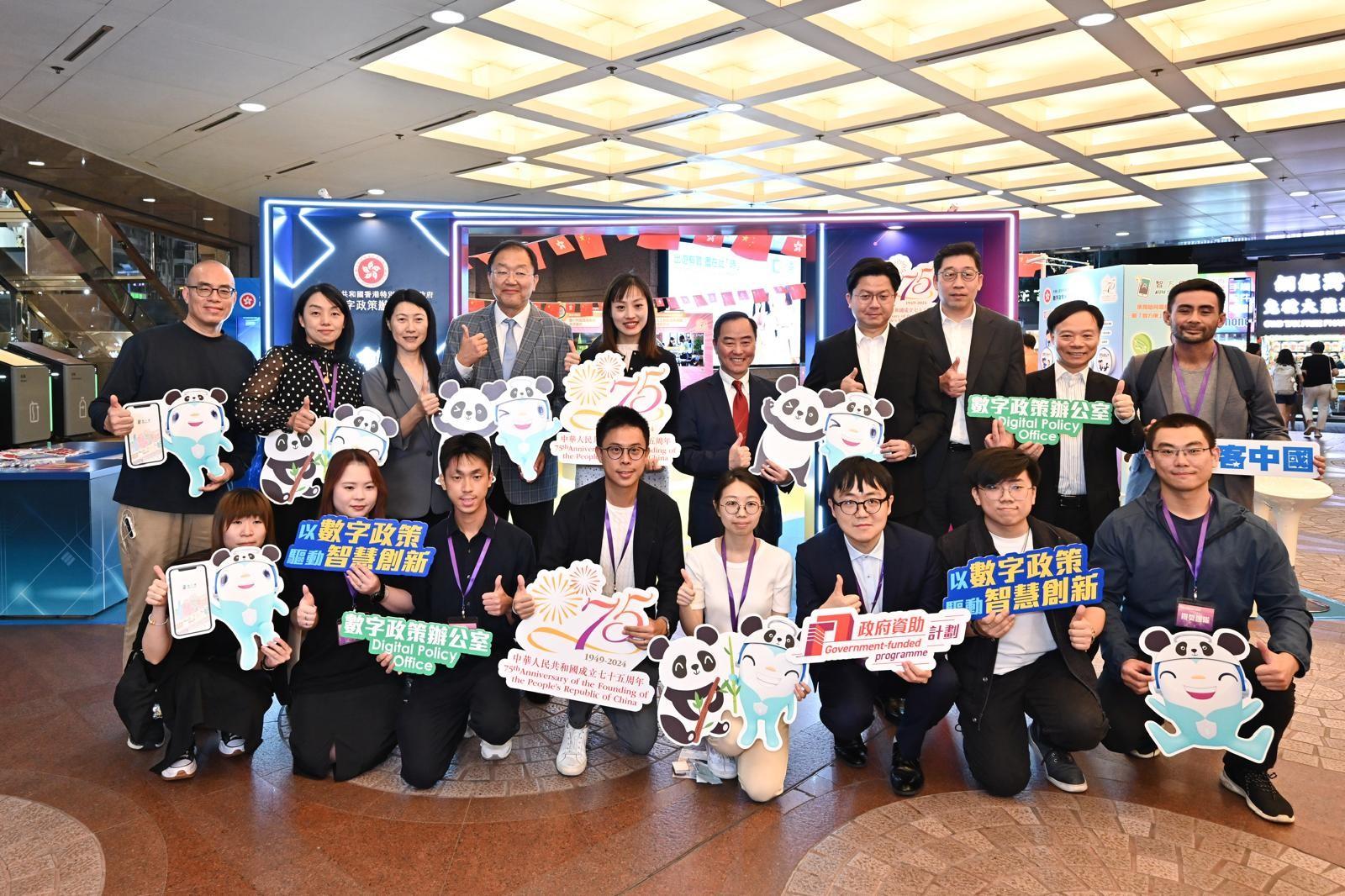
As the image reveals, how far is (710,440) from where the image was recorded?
341 centimetres

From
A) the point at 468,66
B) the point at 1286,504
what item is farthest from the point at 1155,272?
the point at 468,66

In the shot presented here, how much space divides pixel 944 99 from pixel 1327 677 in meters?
5.24

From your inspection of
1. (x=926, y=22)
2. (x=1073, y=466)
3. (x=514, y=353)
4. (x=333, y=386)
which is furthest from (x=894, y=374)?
(x=926, y=22)

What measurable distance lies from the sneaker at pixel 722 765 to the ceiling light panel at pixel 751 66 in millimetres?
5101

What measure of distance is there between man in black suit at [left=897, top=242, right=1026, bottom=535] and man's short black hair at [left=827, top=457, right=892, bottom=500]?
2.23ft

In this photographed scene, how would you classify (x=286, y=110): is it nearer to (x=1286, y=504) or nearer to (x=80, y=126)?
(x=80, y=126)

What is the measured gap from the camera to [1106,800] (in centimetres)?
264

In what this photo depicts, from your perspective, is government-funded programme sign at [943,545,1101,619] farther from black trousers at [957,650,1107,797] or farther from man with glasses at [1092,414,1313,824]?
black trousers at [957,650,1107,797]

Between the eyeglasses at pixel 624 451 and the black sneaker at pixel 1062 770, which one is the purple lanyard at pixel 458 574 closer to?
the eyeglasses at pixel 624 451

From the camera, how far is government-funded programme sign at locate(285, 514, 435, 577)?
9.08 feet

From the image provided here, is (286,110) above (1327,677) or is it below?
above

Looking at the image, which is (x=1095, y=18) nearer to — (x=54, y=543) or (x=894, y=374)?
(x=894, y=374)

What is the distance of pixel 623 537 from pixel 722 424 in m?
0.67

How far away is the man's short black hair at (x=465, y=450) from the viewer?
9.46 feet
